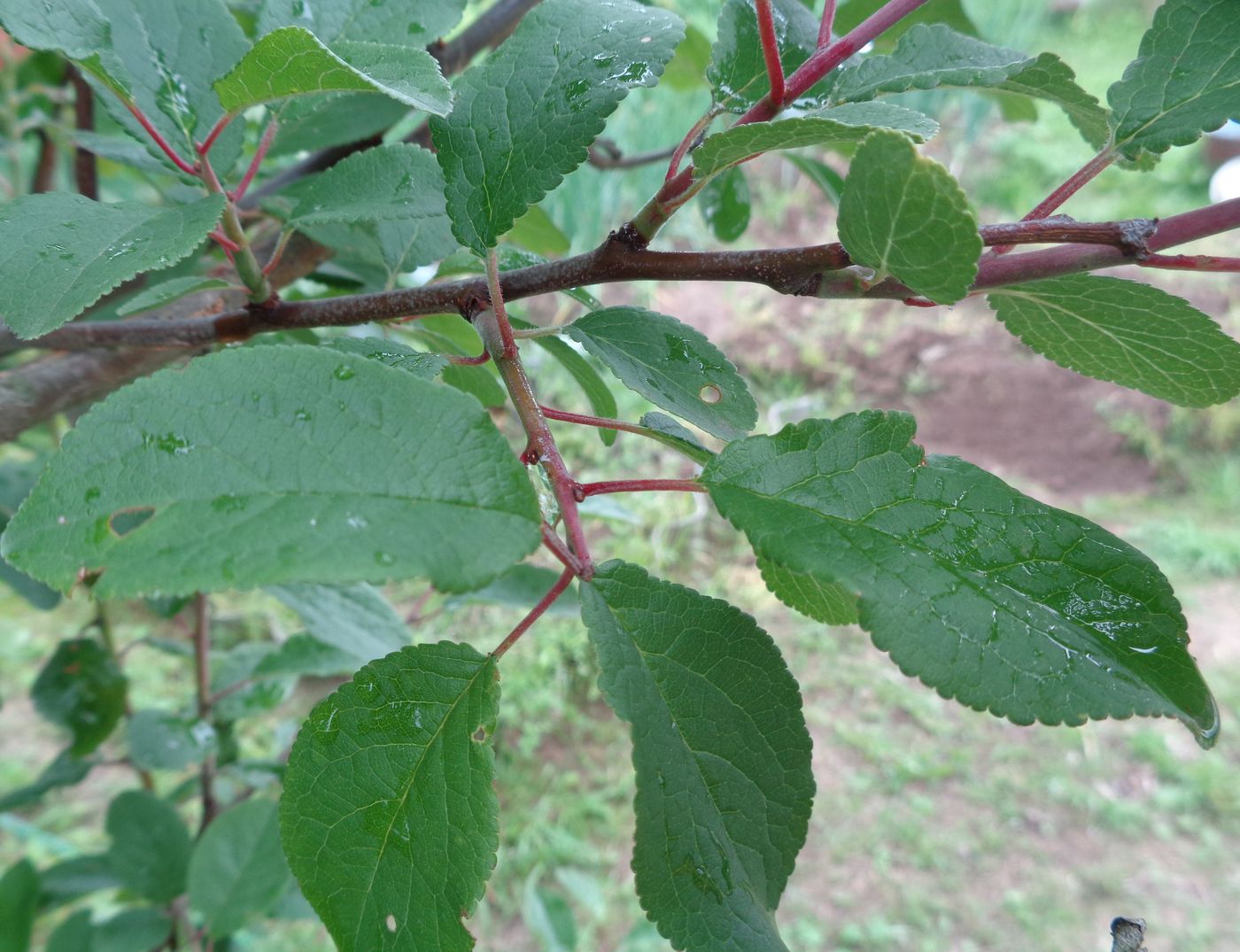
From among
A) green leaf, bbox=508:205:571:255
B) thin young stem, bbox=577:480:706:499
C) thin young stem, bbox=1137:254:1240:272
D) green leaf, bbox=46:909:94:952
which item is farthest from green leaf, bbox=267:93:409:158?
green leaf, bbox=46:909:94:952

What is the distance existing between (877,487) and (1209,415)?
342 centimetres

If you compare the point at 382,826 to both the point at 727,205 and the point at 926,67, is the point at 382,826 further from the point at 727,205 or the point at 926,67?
the point at 727,205

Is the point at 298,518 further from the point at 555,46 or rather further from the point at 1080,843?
the point at 1080,843

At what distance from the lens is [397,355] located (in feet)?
1.34

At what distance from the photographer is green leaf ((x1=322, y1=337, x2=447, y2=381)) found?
1.29 feet

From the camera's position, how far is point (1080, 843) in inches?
77.4

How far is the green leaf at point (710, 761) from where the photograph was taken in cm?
36

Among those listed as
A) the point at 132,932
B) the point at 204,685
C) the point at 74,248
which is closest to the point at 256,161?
the point at 74,248

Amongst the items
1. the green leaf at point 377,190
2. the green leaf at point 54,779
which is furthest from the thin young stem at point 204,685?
the green leaf at point 377,190

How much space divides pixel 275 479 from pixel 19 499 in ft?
2.22

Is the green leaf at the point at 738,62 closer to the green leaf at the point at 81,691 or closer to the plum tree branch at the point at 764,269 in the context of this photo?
the plum tree branch at the point at 764,269

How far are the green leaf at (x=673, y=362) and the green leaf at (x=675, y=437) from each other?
1 cm

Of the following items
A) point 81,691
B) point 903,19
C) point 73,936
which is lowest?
point 73,936

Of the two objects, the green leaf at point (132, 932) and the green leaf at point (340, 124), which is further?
the green leaf at point (132, 932)
